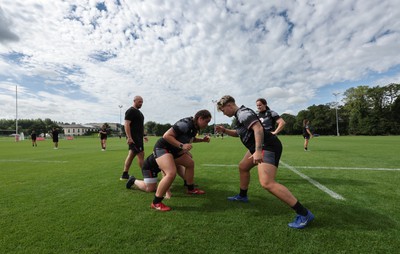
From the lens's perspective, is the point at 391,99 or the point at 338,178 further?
the point at 391,99

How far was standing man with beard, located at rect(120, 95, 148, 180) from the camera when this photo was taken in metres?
5.73

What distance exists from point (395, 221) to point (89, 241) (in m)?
3.93

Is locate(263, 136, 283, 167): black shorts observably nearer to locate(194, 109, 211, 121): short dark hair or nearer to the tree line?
locate(194, 109, 211, 121): short dark hair

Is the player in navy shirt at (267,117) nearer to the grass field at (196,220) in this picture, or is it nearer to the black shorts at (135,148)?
the grass field at (196,220)

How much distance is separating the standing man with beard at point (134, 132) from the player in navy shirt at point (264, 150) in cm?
284

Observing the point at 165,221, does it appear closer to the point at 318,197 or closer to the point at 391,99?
the point at 318,197

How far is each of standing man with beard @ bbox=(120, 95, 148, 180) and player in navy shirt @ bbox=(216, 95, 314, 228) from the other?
2.84 m

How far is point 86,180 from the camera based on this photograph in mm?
5789

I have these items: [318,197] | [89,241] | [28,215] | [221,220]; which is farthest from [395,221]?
[28,215]

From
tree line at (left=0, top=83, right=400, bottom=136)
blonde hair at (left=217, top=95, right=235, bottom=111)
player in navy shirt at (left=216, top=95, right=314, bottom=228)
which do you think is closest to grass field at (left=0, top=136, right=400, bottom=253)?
player in navy shirt at (left=216, top=95, right=314, bottom=228)

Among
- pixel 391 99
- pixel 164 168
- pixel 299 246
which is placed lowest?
pixel 299 246

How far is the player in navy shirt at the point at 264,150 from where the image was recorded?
303 centimetres

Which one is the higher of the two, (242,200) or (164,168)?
(164,168)

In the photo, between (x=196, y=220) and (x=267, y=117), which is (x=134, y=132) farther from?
(x=267, y=117)
